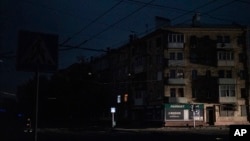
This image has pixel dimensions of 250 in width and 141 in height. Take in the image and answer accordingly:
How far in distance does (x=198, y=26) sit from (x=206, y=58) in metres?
4.72

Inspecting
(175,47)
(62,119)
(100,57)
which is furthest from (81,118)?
(175,47)

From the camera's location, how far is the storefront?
52531 millimetres

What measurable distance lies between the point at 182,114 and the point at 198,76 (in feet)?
19.9

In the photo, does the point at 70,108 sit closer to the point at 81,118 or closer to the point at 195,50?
the point at 81,118

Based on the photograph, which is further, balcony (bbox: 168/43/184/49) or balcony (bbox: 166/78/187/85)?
balcony (bbox: 168/43/184/49)

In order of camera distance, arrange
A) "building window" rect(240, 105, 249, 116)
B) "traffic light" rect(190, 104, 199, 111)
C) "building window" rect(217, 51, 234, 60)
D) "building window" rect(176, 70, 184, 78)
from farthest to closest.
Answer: "building window" rect(217, 51, 234, 60)
"building window" rect(240, 105, 249, 116)
"building window" rect(176, 70, 184, 78)
"traffic light" rect(190, 104, 199, 111)

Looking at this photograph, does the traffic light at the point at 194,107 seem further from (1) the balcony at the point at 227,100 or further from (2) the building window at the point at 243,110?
(2) the building window at the point at 243,110

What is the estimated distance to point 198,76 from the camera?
55.3m

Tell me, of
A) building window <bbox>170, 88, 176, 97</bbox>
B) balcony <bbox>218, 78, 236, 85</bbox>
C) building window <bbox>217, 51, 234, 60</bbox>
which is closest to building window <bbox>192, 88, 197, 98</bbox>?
building window <bbox>170, 88, 176, 97</bbox>

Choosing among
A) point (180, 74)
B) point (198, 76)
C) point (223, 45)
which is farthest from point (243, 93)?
point (180, 74)

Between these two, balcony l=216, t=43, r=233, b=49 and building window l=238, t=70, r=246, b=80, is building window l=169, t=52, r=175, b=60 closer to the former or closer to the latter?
balcony l=216, t=43, r=233, b=49

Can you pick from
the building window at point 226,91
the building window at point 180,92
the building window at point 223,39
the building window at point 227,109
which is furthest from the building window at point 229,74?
the building window at point 180,92

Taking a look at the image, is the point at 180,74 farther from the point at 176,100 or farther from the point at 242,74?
the point at 242,74

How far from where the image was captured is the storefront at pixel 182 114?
172ft
